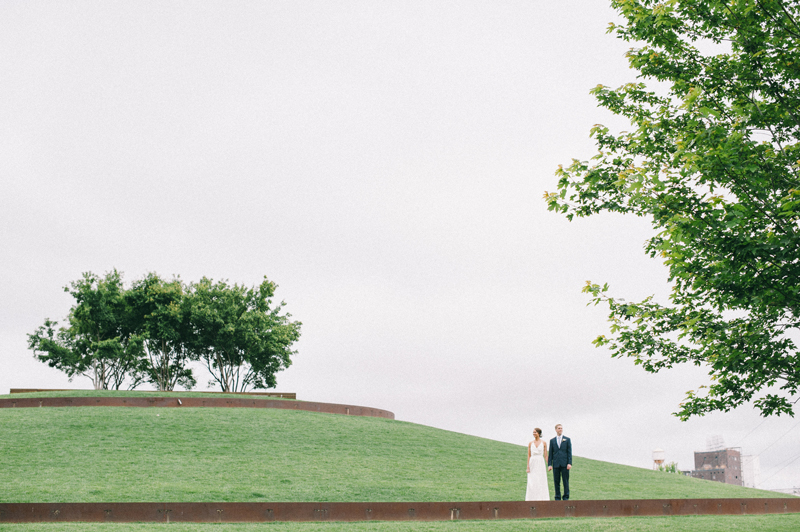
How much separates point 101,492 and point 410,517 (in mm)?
7929

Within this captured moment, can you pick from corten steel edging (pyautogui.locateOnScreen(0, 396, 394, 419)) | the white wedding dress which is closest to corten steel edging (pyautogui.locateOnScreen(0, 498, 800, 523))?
the white wedding dress

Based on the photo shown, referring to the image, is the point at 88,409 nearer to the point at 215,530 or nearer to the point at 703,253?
the point at 215,530

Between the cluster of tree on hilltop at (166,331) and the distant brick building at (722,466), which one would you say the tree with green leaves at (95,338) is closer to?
the cluster of tree on hilltop at (166,331)

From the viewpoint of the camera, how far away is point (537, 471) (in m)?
15.0

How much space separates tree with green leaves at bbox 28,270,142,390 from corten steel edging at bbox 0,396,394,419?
16322mm

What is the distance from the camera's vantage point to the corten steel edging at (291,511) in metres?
12.5

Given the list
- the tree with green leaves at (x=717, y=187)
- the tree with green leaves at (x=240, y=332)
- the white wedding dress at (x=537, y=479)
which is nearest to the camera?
the tree with green leaves at (x=717, y=187)

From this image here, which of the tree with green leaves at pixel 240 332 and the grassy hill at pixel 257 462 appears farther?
the tree with green leaves at pixel 240 332

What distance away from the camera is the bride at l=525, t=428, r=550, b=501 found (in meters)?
14.9

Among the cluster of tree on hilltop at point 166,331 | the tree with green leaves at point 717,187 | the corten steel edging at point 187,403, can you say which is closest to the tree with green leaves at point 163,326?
the cluster of tree on hilltop at point 166,331

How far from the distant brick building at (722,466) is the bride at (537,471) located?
4577 inches

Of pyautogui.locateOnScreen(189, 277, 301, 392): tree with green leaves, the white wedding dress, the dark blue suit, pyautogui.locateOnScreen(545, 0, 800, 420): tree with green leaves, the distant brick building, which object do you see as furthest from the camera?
the distant brick building

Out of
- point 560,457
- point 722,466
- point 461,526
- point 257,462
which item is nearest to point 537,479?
point 560,457

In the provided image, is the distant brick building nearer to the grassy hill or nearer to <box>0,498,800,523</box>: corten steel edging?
Result: the grassy hill
